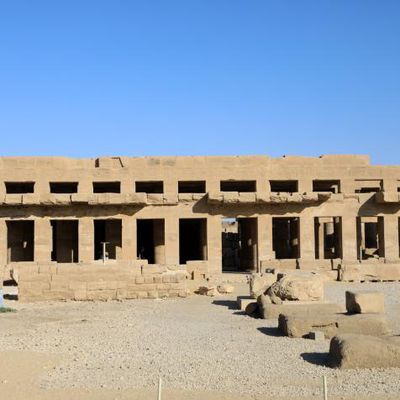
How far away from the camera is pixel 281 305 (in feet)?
38.1

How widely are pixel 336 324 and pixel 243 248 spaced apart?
17.6 m

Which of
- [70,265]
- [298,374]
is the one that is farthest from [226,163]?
[298,374]

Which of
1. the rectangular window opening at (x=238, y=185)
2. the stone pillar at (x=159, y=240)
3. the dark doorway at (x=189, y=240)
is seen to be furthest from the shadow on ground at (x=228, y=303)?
the dark doorway at (x=189, y=240)

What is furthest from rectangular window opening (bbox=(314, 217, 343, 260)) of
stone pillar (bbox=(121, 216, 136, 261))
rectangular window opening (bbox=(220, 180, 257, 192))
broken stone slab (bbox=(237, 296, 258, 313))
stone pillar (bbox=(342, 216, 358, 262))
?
broken stone slab (bbox=(237, 296, 258, 313))

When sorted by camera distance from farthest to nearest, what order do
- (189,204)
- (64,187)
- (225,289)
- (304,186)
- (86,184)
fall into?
(64,187) < (304,186) < (86,184) < (189,204) < (225,289)

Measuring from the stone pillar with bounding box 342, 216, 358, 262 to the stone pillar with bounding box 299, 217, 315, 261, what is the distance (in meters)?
1.34

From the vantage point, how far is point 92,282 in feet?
48.9

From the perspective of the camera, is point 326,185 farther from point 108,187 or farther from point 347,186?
point 108,187

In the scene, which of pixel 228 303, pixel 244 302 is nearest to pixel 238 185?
pixel 228 303

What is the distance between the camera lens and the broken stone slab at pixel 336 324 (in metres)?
9.08

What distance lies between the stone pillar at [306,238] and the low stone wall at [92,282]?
8.80 m

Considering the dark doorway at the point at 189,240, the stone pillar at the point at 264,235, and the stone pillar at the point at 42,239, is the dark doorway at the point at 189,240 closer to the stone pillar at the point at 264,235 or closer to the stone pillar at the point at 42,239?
the stone pillar at the point at 264,235

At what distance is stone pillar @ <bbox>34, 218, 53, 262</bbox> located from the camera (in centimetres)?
2202

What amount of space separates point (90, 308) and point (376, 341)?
25.7 ft
